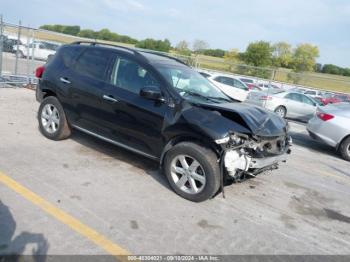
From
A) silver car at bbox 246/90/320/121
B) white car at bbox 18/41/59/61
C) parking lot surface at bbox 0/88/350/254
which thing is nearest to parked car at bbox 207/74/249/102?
silver car at bbox 246/90/320/121

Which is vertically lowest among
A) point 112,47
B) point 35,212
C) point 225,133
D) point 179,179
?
point 35,212

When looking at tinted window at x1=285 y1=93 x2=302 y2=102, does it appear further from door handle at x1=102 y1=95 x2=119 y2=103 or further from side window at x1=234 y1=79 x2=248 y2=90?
door handle at x1=102 y1=95 x2=119 y2=103

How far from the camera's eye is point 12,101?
9.73 meters

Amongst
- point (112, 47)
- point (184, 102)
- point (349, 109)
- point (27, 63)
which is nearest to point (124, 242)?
point (184, 102)

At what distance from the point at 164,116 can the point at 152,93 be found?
13.8 inches

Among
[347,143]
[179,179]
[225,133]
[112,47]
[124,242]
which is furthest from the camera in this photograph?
[347,143]

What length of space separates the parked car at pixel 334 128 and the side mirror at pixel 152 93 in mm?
5471

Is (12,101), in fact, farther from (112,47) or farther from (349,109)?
(349,109)

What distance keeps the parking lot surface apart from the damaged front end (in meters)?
0.50

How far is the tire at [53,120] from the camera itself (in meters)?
6.27

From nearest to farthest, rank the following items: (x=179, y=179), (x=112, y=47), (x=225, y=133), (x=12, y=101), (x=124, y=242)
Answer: (x=124, y=242) < (x=225, y=133) < (x=179, y=179) < (x=112, y=47) < (x=12, y=101)

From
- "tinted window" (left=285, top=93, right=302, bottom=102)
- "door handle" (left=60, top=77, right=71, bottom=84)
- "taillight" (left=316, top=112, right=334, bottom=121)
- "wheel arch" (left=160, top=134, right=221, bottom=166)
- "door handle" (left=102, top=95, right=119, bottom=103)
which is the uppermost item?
"tinted window" (left=285, top=93, right=302, bottom=102)

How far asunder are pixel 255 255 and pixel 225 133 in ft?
4.88

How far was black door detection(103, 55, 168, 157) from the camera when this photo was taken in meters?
5.03
